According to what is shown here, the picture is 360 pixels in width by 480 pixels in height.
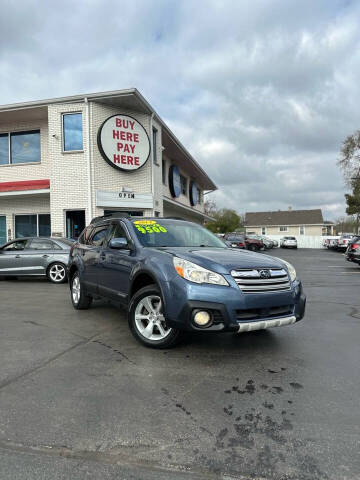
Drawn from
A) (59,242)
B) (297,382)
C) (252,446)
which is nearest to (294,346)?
(297,382)

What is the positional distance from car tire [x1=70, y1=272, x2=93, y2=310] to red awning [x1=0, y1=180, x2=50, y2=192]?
1028 cm

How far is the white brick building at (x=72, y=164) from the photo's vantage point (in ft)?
50.4

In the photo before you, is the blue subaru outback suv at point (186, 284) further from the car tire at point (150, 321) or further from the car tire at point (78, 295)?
the car tire at point (78, 295)

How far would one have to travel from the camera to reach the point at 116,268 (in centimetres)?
523

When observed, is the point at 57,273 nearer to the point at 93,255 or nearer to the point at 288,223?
the point at 93,255

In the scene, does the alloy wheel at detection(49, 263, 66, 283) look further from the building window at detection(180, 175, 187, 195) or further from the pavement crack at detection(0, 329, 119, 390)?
the building window at detection(180, 175, 187, 195)

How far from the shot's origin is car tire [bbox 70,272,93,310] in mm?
6492

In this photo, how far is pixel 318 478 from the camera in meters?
2.09

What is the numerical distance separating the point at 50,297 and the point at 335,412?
6.83m

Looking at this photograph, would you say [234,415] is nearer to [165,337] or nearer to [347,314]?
[165,337]

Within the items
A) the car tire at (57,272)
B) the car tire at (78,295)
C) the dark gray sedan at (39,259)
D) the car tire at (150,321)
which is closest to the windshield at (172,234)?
the car tire at (150,321)

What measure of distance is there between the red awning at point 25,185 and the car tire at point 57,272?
643 centimetres

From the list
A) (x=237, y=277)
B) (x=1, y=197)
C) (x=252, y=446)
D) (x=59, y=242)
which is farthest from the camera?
(x=1, y=197)

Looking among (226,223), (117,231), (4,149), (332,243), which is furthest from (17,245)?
(226,223)
